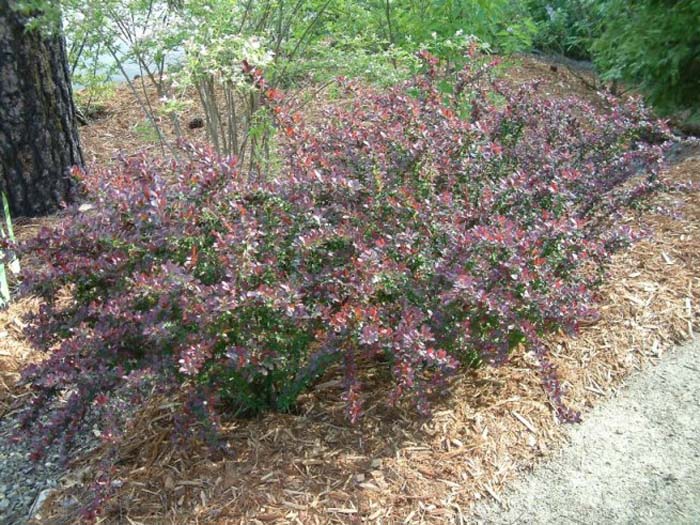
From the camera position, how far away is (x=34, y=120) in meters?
4.80

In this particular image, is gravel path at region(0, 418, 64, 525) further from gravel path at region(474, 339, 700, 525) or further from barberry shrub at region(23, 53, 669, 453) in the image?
gravel path at region(474, 339, 700, 525)

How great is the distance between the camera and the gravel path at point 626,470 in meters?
2.65

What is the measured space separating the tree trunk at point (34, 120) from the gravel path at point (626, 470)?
131 inches

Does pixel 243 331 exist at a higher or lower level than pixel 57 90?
lower

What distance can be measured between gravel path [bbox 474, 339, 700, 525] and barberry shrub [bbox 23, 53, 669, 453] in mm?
333

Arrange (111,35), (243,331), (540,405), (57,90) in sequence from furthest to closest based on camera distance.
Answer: (57,90)
(111,35)
(540,405)
(243,331)

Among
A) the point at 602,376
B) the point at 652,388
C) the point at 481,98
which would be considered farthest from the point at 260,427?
the point at 481,98

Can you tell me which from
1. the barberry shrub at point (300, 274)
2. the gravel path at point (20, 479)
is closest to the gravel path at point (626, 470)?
the barberry shrub at point (300, 274)

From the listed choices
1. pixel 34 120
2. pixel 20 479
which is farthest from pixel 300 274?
pixel 34 120

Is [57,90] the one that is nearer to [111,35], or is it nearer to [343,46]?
[111,35]

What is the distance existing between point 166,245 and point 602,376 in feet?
6.92

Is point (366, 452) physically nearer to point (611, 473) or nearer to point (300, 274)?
point (300, 274)

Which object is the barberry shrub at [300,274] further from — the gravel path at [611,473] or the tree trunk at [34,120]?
the tree trunk at [34,120]

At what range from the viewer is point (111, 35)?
3996 mm
